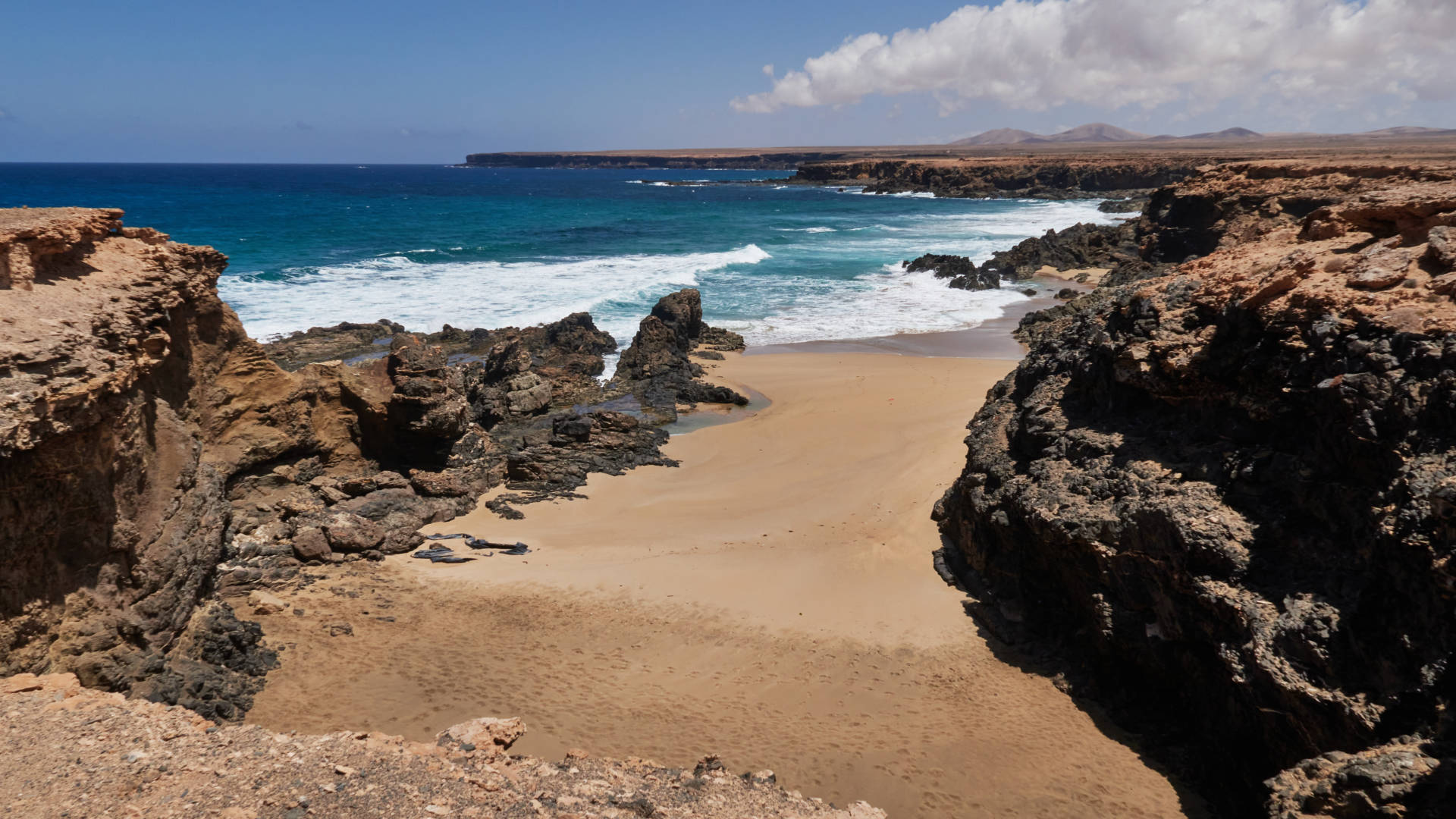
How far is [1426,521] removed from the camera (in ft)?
15.0

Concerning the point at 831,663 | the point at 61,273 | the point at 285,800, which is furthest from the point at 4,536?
the point at 831,663

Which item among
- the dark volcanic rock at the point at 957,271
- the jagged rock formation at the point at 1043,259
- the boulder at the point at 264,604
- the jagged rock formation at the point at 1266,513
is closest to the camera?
the jagged rock formation at the point at 1266,513

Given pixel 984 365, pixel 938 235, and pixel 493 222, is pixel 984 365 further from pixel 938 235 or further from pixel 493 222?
pixel 493 222

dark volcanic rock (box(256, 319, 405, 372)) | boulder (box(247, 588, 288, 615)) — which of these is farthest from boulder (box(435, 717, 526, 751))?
dark volcanic rock (box(256, 319, 405, 372))

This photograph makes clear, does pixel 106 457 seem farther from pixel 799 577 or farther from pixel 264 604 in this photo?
pixel 799 577

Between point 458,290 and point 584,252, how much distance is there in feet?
40.6

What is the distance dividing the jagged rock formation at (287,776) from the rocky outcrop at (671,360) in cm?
1097

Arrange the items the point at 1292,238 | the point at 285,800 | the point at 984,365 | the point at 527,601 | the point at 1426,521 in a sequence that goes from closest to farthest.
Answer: the point at 285,800 < the point at 1426,521 < the point at 1292,238 < the point at 527,601 < the point at 984,365

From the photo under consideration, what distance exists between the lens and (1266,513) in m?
5.82

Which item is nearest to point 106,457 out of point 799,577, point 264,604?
point 264,604

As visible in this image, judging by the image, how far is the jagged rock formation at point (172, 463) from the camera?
5422 mm

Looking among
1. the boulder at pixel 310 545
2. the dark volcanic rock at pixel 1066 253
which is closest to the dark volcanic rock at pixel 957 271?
the dark volcanic rock at pixel 1066 253

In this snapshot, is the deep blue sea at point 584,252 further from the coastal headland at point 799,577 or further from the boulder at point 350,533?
the boulder at point 350,533

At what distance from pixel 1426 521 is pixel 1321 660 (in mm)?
1023
